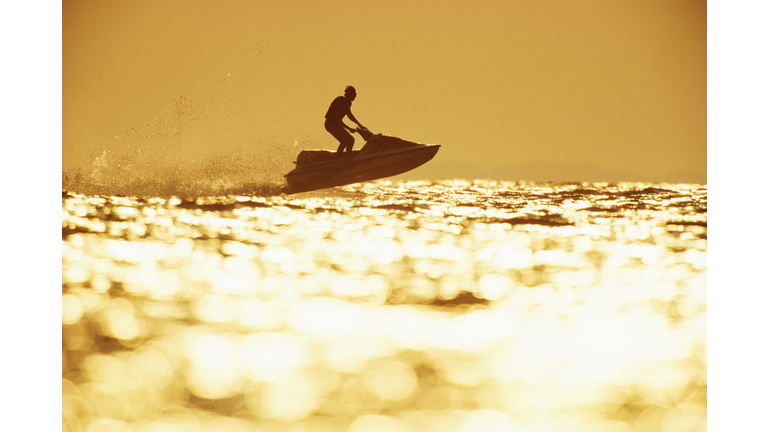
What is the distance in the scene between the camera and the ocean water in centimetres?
473

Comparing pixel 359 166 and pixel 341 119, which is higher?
pixel 341 119

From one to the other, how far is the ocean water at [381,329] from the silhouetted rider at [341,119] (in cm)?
366

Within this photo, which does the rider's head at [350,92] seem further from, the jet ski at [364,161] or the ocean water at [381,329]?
the ocean water at [381,329]

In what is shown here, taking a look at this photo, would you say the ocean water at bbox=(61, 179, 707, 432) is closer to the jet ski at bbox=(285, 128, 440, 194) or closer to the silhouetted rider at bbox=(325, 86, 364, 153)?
the jet ski at bbox=(285, 128, 440, 194)

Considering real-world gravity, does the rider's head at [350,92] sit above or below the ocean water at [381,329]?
above

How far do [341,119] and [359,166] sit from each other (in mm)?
1127

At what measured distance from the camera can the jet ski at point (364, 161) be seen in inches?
577

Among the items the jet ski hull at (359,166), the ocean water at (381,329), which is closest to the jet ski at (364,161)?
the jet ski hull at (359,166)

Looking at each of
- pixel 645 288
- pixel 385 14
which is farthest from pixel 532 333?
pixel 385 14

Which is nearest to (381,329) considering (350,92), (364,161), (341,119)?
(364,161)

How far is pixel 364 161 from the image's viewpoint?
14.9 meters

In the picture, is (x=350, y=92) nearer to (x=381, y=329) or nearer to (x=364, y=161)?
(x=364, y=161)
